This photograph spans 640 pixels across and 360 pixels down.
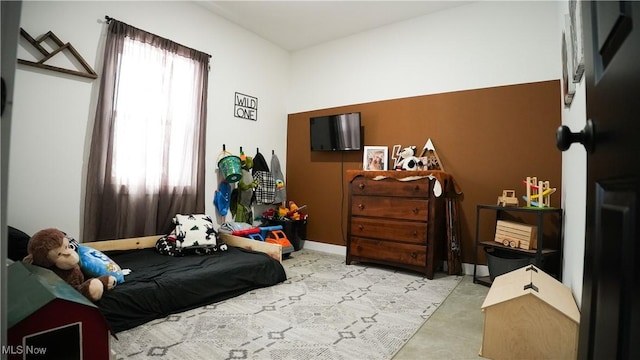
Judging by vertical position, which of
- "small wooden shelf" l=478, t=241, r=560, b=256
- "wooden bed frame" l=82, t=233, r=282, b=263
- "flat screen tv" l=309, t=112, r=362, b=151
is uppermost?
"flat screen tv" l=309, t=112, r=362, b=151

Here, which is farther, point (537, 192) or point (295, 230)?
point (295, 230)

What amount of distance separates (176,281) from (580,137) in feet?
7.71

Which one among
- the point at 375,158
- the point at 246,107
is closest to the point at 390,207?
the point at 375,158

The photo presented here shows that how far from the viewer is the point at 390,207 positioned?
3244 mm

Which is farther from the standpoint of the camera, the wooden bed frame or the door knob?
Result: the wooden bed frame

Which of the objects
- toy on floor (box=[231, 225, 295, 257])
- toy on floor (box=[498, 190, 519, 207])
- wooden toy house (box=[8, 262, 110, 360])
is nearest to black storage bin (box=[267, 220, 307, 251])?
toy on floor (box=[231, 225, 295, 257])

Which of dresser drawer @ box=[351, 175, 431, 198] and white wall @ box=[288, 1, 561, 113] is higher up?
white wall @ box=[288, 1, 561, 113]

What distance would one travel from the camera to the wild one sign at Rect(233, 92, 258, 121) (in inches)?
156

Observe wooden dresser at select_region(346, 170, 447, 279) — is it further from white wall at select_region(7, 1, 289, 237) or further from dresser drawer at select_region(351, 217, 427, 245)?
white wall at select_region(7, 1, 289, 237)

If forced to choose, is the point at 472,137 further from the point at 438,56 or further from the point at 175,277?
the point at 175,277

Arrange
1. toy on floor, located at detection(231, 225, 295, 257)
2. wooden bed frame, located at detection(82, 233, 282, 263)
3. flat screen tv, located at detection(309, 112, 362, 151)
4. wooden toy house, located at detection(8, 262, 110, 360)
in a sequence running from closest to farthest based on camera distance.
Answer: wooden toy house, located at detection(8, 262, 110, 360) < wooden bed frame, located at detection(82, 233, 282, 263) < toy on floor, located at detection(231, 225, 295, 257) < flat screen tv, located at detection(309, 112, 362, 151)

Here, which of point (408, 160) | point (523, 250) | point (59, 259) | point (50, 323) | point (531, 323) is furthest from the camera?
point (408, 160)

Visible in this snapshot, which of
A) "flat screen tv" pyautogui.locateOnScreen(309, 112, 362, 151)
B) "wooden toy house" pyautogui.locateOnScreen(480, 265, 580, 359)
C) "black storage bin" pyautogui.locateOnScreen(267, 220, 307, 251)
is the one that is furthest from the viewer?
"black storage bin" pyautogui.locateOnScreen(267, 220, 307, 251)

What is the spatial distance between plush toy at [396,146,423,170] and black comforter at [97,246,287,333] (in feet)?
5.57
